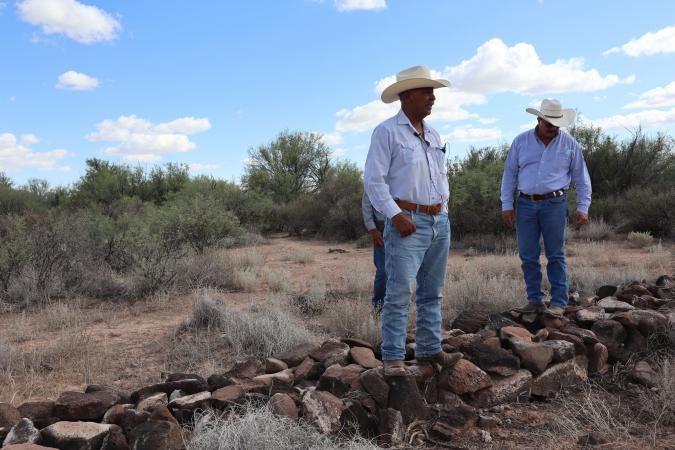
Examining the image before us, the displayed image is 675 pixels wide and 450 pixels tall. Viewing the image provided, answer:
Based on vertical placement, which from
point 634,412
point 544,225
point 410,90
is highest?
point 410,90

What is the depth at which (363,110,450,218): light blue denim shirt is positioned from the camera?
3.53 metres

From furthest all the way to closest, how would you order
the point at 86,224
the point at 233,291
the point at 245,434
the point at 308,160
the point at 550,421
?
the point at 308,160 < the point at 86,224 < the point at 233,291 < the point at 550,421 < the point at 245,434

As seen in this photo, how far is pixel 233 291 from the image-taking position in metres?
9.19

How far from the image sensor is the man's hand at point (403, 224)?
3.48m

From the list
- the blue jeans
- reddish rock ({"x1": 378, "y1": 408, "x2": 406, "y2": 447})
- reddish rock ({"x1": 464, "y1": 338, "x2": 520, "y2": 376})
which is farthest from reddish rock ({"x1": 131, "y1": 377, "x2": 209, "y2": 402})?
the blue jeans

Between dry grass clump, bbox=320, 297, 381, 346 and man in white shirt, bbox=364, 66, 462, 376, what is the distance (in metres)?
1.76

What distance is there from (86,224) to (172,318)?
489 centimetres

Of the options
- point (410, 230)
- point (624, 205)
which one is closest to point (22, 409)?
point (410, 230)

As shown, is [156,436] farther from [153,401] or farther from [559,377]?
[559,377]

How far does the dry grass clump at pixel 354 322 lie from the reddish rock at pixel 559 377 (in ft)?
5.29

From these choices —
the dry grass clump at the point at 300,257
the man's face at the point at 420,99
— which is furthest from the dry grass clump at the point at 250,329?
the dry grass clump at the point at 300,257

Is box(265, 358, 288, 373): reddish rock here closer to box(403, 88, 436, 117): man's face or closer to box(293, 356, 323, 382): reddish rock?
box(293, 356, 323, 382): reddish rock

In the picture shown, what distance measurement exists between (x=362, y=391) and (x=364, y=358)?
0.65 meters

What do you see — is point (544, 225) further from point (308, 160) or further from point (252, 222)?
point (308, 160)
